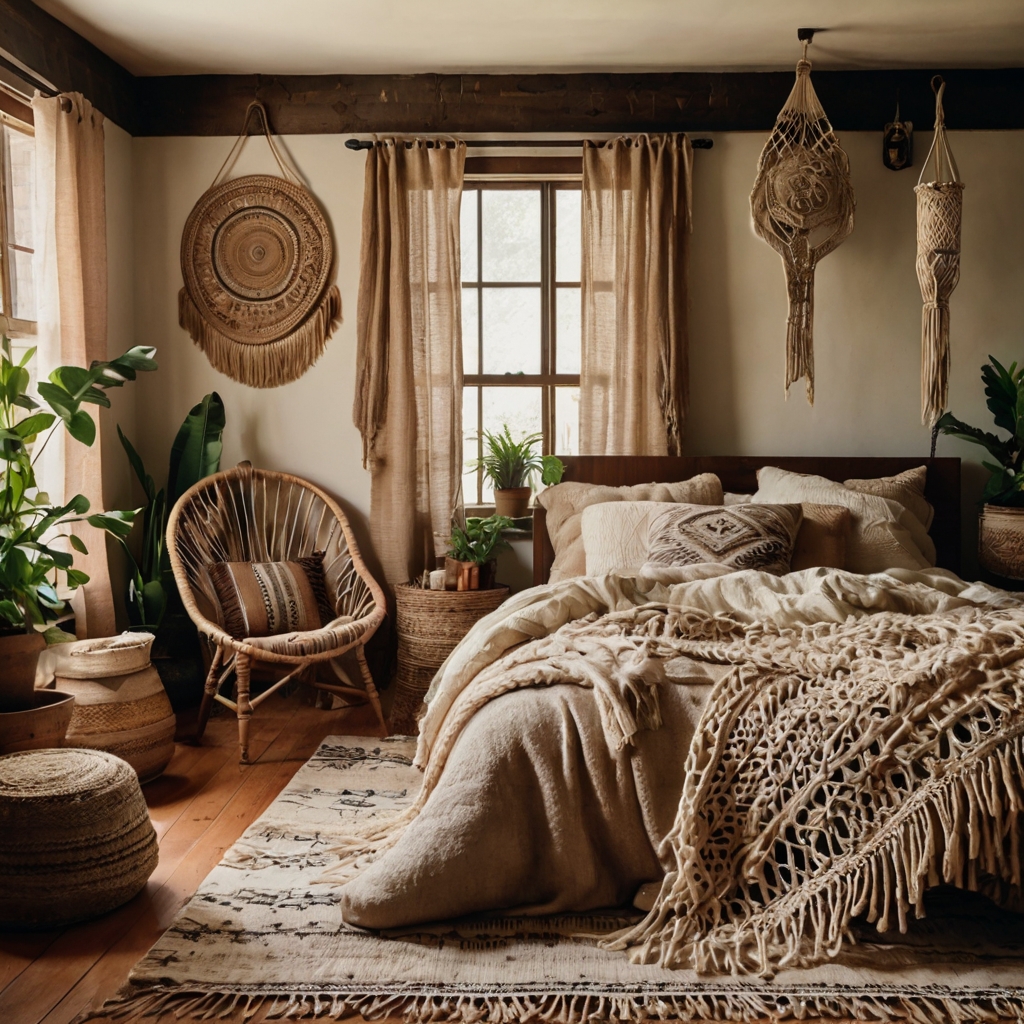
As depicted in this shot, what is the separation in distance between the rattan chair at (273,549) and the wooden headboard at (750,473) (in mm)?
764

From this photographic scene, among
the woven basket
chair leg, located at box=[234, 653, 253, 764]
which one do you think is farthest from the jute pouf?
the woven basket

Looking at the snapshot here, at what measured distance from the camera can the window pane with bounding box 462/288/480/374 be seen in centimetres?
411

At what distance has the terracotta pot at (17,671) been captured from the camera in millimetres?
2611

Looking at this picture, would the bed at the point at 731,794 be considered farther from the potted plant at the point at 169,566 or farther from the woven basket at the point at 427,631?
the potted plant at the point at 169,566

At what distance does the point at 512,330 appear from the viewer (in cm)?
412

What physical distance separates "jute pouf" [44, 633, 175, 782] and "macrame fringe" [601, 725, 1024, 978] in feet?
5.57

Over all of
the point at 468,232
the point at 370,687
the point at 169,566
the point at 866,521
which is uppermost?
the point at 468,232

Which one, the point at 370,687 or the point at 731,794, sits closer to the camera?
the point at 731,794

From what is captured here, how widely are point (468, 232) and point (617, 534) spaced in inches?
63.5

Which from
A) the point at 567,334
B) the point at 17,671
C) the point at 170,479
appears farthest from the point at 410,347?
the point at 17,671

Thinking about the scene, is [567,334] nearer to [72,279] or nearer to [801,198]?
[801,198]

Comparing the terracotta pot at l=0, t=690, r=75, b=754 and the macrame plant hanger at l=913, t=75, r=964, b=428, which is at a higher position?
the macrame plant hanger at l=913, t=75, r=964, b=428

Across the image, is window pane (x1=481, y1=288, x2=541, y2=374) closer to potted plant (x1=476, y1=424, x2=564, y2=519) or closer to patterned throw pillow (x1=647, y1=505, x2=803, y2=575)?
potted plant (x1=476, y1=424, x2=564, y2=519)

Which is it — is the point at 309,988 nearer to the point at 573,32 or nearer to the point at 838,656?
the point at 838,656
